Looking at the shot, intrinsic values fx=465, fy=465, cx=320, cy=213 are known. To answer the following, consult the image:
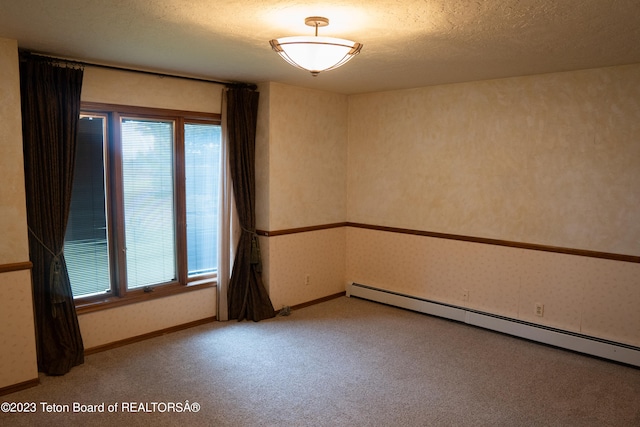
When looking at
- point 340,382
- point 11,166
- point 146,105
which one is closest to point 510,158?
point 340,382

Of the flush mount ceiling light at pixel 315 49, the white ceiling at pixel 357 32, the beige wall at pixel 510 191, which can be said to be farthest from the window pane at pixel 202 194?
the flush mount ceiling light at pixel 315 49

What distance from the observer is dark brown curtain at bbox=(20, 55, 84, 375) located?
3406mm

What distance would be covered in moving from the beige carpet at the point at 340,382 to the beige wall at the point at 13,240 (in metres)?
0.27

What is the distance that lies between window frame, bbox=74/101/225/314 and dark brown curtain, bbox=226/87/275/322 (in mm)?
317

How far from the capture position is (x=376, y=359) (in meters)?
3.89

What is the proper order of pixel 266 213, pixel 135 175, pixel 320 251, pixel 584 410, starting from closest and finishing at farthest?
1. pixel 584 410
2. pixel 135 175
3. pixel 266 213
4. pixel 320 251

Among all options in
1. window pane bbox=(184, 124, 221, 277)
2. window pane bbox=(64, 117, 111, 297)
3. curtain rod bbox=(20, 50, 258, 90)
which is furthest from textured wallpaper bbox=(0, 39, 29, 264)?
window pane bbox=(184, 124, 221, 277)

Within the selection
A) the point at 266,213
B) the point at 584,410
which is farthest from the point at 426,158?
the point at 584,410

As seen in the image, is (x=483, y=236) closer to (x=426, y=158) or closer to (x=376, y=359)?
(x=426, y=158)

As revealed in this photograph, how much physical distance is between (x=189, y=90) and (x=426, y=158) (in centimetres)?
253

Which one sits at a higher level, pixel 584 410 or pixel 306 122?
pixel 306 122

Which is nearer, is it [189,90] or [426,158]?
[189,90]

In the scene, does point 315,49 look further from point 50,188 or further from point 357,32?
point 50,188

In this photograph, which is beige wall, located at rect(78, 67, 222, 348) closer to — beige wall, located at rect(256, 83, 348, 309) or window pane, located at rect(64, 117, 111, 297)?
window pane, located at rect(64, 117, 111, 297)
